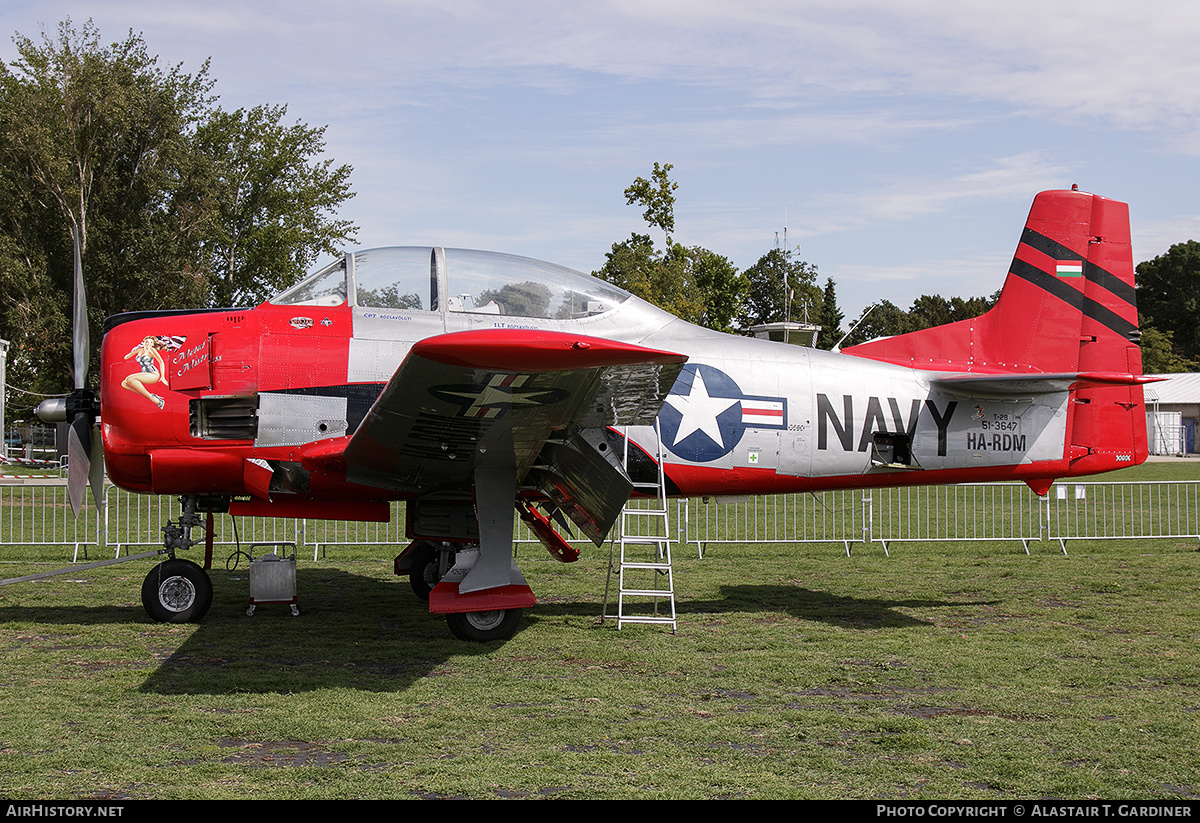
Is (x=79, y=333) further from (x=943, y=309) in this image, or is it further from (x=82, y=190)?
(x=943, y=309)

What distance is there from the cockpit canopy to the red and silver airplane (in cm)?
2

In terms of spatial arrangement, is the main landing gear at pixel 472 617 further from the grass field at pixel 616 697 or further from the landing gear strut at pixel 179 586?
the landing gear strut at pixel 179 586

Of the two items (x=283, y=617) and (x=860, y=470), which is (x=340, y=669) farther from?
(x=860, y=470)

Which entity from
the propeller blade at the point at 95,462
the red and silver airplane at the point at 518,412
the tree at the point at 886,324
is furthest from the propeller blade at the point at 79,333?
the tree at the point at 886,324

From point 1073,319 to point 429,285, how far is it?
6686mm

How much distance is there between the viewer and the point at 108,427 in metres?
7.30

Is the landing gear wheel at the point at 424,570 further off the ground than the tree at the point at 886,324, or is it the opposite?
the tree at the point at 886,324

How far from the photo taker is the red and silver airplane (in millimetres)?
6992

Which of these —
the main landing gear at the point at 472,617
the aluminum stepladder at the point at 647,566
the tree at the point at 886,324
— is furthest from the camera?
the tree at the point at 886,324

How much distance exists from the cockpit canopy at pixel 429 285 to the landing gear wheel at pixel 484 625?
2517mm

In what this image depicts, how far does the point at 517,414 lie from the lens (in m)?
6.04

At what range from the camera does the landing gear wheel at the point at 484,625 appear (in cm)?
732
